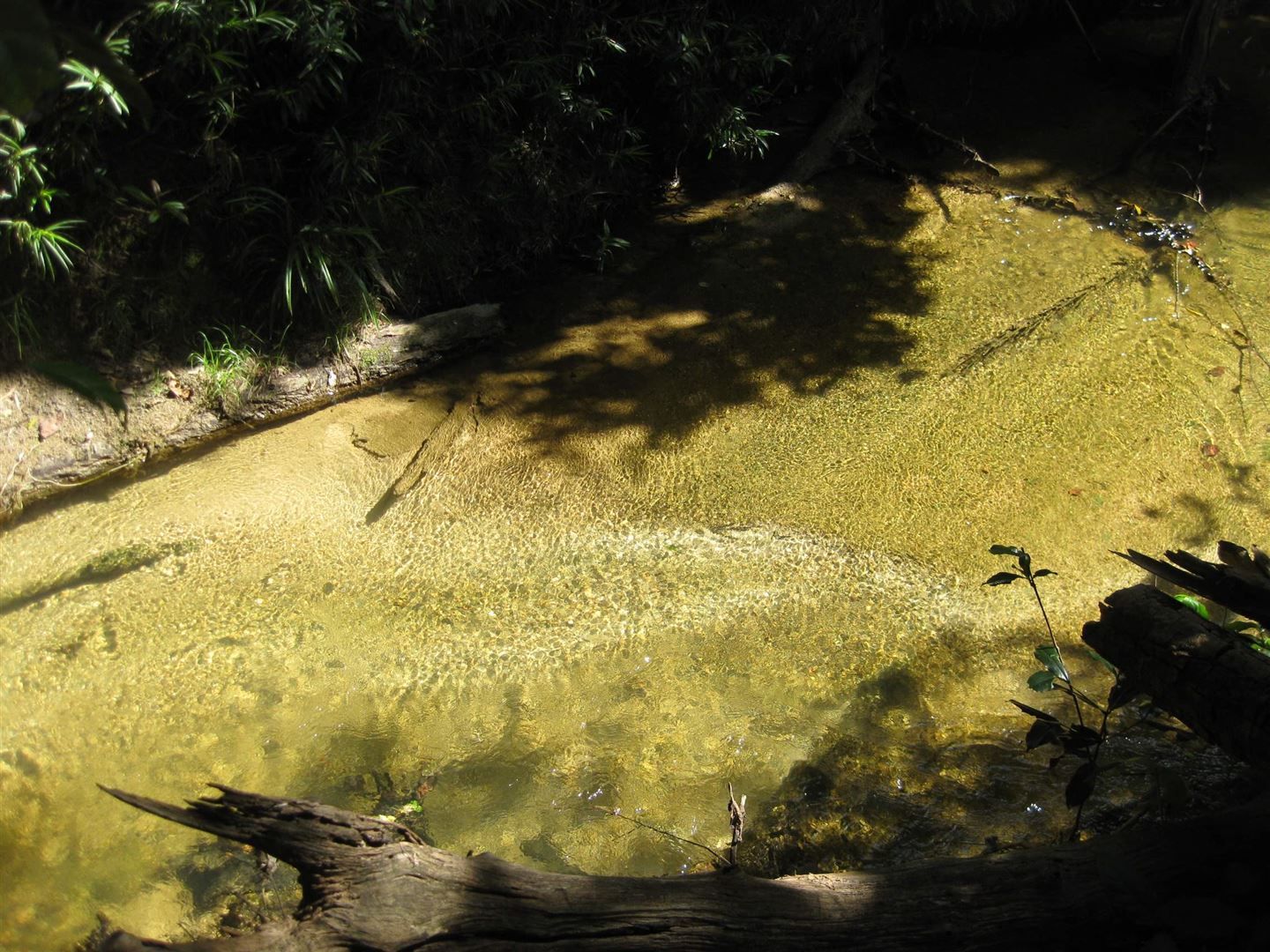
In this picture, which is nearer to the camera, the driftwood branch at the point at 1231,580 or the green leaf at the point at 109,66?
the green leaf at the point at 109,66

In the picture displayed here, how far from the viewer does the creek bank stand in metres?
4.05

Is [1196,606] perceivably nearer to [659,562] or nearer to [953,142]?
[659,562]

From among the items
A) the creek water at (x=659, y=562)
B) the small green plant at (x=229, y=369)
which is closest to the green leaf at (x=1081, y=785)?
the creek water at (x=659, y=562)

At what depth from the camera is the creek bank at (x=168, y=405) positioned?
405 centimetres

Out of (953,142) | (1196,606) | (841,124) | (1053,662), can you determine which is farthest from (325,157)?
(1196,606)

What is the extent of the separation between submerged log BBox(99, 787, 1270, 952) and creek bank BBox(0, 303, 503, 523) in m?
2.73

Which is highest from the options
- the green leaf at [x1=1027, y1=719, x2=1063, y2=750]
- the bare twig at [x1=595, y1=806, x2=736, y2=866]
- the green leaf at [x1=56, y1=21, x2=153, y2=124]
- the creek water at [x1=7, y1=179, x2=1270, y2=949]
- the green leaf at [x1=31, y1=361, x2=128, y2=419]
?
the green leaf at [x1=56, y1=21, x2=153, y2=124]

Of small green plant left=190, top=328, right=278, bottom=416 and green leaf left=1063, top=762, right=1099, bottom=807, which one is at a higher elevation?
small green plant left=190, top=328, right=278, bottom=416

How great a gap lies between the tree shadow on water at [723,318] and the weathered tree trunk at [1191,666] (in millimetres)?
2044

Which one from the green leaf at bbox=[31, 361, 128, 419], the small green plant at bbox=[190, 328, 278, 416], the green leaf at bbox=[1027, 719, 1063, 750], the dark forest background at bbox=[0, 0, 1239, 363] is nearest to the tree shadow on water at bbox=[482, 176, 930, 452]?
the dark forest background at bbox=[0, 0, 1239, 363]

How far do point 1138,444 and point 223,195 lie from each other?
3880mm

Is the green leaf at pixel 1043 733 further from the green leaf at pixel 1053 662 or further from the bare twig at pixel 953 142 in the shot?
the bare twig at pixel 953 142

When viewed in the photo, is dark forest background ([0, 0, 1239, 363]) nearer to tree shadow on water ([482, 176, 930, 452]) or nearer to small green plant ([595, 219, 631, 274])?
small green plant ([595, 219, 631, 274])

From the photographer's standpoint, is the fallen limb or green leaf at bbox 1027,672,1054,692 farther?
the fallen limb
